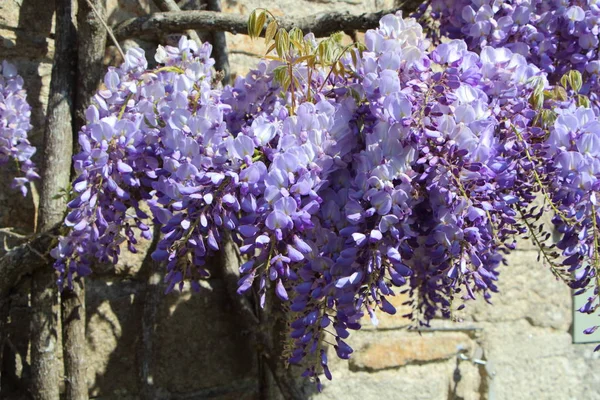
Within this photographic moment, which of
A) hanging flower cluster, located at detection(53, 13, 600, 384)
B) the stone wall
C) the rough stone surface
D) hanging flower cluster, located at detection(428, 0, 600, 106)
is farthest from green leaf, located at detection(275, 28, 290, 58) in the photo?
the rough stone surface

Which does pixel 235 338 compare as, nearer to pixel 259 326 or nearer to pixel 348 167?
pixel 259 326

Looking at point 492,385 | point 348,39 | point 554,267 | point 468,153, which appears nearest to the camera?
point 468,153

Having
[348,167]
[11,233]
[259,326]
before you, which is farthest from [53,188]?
[348,167]

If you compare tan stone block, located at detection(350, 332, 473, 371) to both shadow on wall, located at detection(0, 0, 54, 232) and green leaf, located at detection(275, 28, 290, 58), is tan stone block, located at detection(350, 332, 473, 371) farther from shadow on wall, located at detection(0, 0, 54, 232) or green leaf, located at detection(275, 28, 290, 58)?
green leaf, located at detection(275, 28, 290, 58)

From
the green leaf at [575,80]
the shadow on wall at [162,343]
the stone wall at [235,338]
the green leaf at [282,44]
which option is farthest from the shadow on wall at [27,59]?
the green leaf at [575,80]

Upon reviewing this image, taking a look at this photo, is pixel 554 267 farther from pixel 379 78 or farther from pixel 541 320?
pixel 541 320

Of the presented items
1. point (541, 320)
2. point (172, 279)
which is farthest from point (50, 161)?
point (541, 320)

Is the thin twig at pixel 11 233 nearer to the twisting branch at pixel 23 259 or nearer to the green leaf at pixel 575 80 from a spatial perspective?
the twisting branch at pixel 23 259
